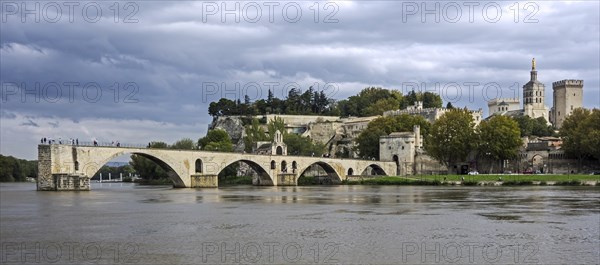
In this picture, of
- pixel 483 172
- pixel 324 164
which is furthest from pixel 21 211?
pixel 483 172

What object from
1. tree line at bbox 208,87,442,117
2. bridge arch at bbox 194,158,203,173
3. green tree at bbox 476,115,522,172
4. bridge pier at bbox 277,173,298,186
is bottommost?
bridge pier at bbox 277,173,298,186

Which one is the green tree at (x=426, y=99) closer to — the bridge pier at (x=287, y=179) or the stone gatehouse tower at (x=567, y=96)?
the stone gatehouse tower at (x=567, y=96)

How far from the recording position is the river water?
17828 mm

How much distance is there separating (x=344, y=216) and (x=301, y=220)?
259 centimetres

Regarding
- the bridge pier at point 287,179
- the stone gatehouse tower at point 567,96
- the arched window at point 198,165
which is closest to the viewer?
the arched window at point 198,165

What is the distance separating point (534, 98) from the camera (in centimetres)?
12825

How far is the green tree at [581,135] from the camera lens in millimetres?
73062

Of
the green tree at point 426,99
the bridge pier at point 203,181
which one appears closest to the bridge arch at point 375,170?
the bridge pier at point 203,181

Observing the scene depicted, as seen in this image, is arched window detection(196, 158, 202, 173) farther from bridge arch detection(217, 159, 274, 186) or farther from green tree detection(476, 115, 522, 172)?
green tree detection(476, 115, 522, 172)

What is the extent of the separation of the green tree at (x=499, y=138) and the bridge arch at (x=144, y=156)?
121ft

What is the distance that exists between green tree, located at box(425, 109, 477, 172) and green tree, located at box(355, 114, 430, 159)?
11.5m

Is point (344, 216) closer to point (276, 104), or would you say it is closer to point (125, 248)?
point (125, 248)

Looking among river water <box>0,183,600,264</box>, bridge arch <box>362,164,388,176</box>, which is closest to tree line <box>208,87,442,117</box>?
bridge arch <box>362,164,388,176</box>

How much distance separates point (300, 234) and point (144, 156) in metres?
37.9
